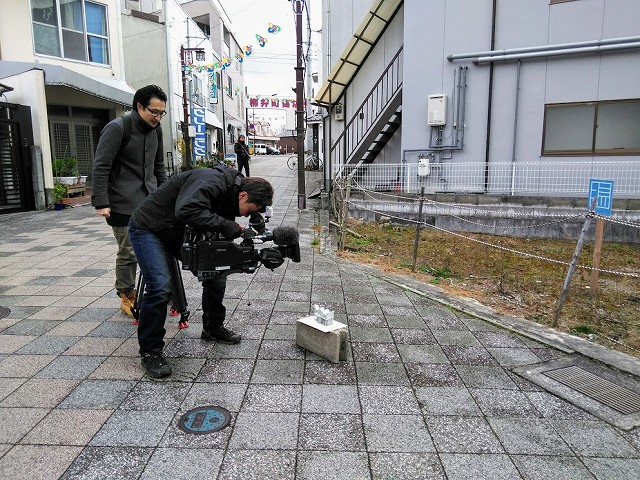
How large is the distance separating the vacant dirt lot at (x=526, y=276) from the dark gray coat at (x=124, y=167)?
12.4 feet

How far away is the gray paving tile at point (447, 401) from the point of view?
3.01 metres

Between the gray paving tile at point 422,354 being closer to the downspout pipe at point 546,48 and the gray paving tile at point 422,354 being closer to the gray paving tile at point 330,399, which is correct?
the gray paving tile at point 330,399

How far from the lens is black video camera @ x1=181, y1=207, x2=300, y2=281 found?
10.6 feet

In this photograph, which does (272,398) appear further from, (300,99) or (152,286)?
(300,99)

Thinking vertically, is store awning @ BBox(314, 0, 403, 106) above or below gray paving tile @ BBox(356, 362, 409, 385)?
above

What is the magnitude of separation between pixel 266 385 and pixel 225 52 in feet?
120

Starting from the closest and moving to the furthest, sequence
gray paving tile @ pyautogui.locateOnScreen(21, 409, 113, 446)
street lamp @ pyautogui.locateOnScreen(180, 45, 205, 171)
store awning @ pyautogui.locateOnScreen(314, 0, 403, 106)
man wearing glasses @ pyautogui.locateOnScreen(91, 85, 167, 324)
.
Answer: gray paving tile @ pyautogui.locateOnScreen(21, 409, 113, 446), man wearing glasses @ pyautogui.locateOnScreen(91, 85, 167, 324), store awning @ pyautogui.locateOnScreen(314, 0, 403, 106), street lamp @ pyautogui.locateOnScreen(180, 45, 205, 171)

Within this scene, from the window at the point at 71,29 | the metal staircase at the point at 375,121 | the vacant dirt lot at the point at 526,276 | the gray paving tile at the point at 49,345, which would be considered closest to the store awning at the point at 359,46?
the metal staircase at the point at 375,121

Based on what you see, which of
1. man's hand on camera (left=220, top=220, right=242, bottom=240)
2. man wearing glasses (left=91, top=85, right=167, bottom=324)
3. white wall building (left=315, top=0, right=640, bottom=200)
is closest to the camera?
man's hand on camera (left=220, top=220, right=242, bottom=240)

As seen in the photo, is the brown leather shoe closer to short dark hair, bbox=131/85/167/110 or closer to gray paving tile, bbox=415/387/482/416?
short dark hair, bbox=131/85/167/110

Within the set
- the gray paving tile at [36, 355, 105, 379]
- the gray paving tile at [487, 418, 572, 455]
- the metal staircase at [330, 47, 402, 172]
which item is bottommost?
the gray paving tile at [487, 418, 572, 455]

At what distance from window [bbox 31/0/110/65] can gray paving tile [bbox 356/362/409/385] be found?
14567mm

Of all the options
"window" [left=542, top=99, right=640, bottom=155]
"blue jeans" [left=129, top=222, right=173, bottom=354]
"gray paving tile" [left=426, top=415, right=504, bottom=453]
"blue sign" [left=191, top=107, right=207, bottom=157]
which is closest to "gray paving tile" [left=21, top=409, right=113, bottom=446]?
"blue jeans" [left=129, top=222, right=173, bottom=354]

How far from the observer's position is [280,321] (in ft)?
14.8
